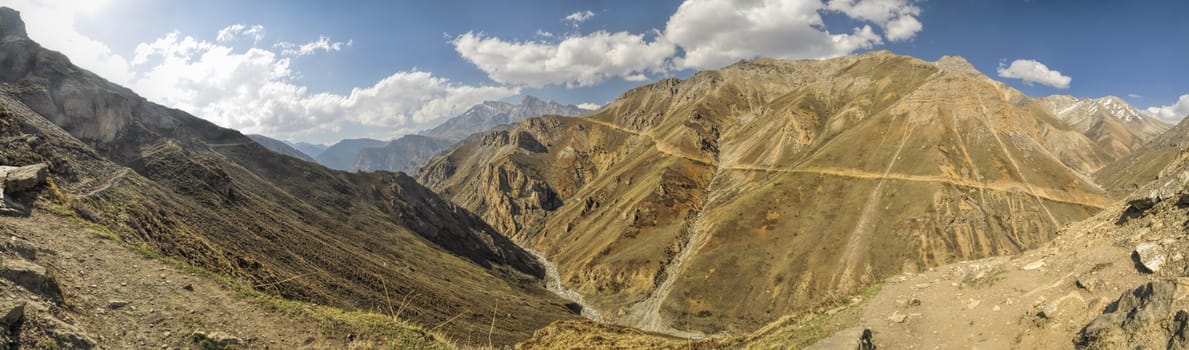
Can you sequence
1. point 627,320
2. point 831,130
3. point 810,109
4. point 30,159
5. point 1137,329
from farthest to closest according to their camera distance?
point 810,109 < point 831,130 < point 627,320 < point 30,159 < point 1137,329

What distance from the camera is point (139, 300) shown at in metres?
16.7

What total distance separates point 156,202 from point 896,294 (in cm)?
5110

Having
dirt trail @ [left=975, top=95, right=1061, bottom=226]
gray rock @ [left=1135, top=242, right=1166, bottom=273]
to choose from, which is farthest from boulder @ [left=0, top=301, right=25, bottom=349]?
dirt trail @ [left=975, top=95, right=1061, bottom=226]

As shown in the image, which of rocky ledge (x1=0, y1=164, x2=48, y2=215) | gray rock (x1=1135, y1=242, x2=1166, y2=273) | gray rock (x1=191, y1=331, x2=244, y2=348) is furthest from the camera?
rocky ledge (x1=0, y1=164, x2=48, y2=215)

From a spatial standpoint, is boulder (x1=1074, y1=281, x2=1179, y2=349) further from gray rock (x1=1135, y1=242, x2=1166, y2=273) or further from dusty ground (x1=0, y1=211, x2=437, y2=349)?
dusty ground (x1=0, y1=211, x2=437, y2=349)

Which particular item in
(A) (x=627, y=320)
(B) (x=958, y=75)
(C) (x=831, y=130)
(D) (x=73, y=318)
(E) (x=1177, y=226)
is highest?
(B) (x=958, y=75)

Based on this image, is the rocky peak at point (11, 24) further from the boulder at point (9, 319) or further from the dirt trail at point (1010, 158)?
the dirt trail at point (1010, 158)

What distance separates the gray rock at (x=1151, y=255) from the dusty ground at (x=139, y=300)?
24.2 metres

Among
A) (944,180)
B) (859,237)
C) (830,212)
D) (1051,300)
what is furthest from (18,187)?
(944,180)

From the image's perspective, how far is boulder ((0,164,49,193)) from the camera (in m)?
Answer: 21.2

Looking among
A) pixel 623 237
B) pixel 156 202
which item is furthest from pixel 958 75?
pixel 156 202

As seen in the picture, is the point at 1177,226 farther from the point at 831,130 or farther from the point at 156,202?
the point at 831,130

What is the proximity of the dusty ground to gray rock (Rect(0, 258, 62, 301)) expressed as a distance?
628mm

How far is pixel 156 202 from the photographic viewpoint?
1528 inches
